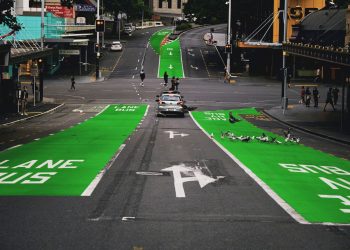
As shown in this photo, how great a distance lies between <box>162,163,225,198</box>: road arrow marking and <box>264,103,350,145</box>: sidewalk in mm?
13422

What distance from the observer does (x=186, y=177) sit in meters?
16.3

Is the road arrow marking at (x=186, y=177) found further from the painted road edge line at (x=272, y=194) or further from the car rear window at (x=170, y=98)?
the car rear window at (x=170, y=98)

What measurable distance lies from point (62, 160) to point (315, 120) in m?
24.5

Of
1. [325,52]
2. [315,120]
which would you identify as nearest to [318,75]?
[315,120]

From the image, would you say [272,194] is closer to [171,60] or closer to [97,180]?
[97,180]

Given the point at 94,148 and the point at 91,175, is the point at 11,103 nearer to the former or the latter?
the point at 94,148

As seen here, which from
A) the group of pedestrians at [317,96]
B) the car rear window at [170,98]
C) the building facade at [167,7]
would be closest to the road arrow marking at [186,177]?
the car rear window at [170,98]

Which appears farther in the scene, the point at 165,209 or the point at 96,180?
the point at 96,180

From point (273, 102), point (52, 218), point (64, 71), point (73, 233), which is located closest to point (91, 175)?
point (52, 218)

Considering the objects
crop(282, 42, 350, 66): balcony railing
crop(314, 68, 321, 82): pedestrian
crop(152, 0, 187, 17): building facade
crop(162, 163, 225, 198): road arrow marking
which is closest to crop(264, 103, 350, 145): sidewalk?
crop(282, 42, 350, 66): balcony railing

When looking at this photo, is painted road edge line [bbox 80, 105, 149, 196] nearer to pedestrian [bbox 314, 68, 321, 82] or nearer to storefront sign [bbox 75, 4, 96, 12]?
pedestrian [bbox 314, 68, 321, 82]

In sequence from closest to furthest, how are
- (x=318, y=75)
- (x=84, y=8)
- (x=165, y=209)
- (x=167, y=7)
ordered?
(x=165, y=209) < (x=318, y=75) < (x=84, y=8) < (x=167, y=7)

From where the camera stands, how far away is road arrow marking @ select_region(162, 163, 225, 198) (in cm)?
1446

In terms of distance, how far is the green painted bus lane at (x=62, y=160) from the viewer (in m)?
14.5
